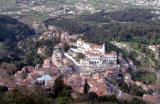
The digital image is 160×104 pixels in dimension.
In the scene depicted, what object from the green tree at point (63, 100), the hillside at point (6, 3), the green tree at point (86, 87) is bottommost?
the hillside at point (6, 3)

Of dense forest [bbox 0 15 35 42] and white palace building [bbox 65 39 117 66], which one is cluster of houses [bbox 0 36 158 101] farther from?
dense forest [bbox 0 15 35 42]

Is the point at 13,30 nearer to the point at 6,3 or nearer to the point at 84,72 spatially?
the point at 84,72

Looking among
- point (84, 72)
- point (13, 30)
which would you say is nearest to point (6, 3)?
point (13, 30)

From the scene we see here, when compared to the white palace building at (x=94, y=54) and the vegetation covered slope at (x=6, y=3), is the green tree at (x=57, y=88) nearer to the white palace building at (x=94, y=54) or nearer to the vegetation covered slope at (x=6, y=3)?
the white palace building at (x=94, y=54)

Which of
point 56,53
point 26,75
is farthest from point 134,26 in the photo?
point 26,75

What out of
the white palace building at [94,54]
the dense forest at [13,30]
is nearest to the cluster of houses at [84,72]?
the white palace building at [94,54]

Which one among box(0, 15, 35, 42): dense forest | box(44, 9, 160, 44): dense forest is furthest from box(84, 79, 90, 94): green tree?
box(0, 15, 35, 42): dense forest

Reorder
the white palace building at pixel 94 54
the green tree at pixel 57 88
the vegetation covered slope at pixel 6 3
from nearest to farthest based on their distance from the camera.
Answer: the green tree at pixel 57 88
the white palace building at pixel 94 54
the vegetation covered slope at pixel 6 3

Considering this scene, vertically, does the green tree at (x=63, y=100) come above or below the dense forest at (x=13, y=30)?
above
